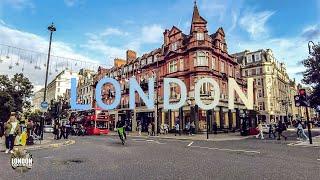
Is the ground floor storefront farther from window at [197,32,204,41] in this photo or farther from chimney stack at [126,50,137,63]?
chimney stack at [126,50,137,63]

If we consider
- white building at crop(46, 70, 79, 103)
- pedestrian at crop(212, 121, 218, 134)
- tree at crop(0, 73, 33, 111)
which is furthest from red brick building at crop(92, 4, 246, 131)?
white building at crop(46, 70, 79, 103)

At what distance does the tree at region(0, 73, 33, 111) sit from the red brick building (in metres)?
15.6

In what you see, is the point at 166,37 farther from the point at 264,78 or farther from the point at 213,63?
the point at 264,78

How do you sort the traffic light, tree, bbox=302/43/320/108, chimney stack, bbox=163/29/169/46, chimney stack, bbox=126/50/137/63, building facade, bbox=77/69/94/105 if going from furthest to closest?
1. building facade, bbox=77/69/94/105
2. chimney stack, bbox=126/50/137/63
3. chimney stack, bbox=163/29/169/46
4. tree, bbox=302/43/320/108
5. the traffic light

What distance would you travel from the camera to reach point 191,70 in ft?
120

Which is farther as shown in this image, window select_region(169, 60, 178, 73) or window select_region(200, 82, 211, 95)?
window select_region(169, 60, 178, 73)

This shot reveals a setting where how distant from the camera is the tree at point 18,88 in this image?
130ft

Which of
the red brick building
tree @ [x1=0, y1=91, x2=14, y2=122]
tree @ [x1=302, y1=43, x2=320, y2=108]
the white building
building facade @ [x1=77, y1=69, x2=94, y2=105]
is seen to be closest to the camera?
tree @ [x1=302, y1=43, x2=320, y2=108]

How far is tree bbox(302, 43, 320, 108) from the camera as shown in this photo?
31.4m

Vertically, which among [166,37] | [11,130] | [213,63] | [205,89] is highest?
[166,37]

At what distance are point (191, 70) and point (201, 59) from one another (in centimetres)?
193

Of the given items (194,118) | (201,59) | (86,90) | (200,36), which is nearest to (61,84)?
(86,90)

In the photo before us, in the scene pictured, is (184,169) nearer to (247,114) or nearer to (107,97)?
(247,114)

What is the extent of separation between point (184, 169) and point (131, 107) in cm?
3776
